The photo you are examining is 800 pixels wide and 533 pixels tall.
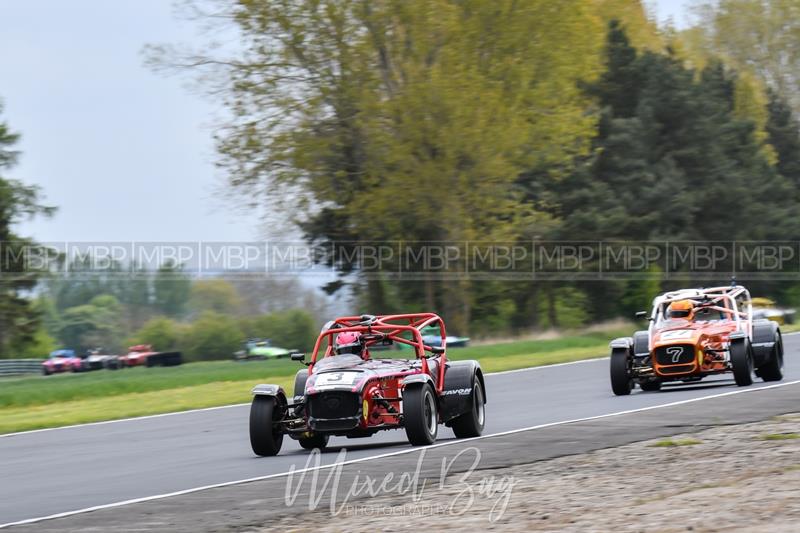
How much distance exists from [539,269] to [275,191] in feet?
43.3

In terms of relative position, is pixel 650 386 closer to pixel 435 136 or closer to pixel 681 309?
pixel 681 309

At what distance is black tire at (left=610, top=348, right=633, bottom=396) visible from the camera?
20969 millimetres

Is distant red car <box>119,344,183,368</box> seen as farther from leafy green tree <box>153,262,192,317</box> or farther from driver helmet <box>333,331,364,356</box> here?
driver helmet <box>333,331,364,356</box>

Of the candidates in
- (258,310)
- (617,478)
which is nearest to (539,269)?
(258,310)

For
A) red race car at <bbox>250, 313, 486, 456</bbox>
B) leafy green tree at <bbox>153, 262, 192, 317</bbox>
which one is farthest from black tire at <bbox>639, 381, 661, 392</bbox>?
leafy green tree at <bbox>153, 262, 192, 317</bbox>

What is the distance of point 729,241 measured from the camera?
58.2 metres

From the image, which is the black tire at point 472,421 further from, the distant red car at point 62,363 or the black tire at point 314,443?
the distant red car at point 62,363

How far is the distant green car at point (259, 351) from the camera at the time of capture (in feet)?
145

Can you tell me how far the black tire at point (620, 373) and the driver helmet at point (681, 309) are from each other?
147cm

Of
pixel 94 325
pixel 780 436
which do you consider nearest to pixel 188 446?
pixel 780 436

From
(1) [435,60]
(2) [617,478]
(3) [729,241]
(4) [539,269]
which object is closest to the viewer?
(2) [617,478]

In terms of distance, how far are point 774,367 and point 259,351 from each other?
2567 centimetres

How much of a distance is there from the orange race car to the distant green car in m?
23.6

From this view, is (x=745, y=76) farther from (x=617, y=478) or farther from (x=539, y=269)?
(x=617, y=478)
